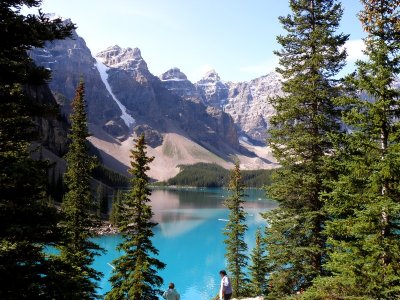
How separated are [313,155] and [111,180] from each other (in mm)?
171935

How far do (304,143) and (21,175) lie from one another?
1224cm

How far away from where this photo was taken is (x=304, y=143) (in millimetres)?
16312

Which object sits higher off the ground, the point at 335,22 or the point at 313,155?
the point at 335,22

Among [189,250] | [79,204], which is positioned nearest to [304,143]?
[79,204]

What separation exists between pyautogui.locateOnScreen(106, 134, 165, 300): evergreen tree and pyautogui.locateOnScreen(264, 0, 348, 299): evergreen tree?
853 centimetres

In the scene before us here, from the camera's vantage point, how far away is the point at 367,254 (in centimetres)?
1130

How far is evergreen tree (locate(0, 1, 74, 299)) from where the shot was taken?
8609mm

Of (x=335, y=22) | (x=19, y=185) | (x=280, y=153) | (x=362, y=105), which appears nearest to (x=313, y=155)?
(x=280, y=153)

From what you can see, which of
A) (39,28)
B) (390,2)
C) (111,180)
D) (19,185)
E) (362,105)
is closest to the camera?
(39,28)

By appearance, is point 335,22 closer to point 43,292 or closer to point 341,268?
point 341,268

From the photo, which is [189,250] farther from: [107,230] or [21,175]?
[21,175]

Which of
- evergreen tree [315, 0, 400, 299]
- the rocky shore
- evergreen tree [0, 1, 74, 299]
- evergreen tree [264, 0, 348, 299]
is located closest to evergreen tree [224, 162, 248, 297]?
evergreen tree [264, 0, 348, 299]

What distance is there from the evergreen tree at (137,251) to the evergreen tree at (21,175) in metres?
12.5

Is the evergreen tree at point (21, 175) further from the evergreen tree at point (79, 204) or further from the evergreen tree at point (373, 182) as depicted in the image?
the evergreen tree at point (79, 204)
